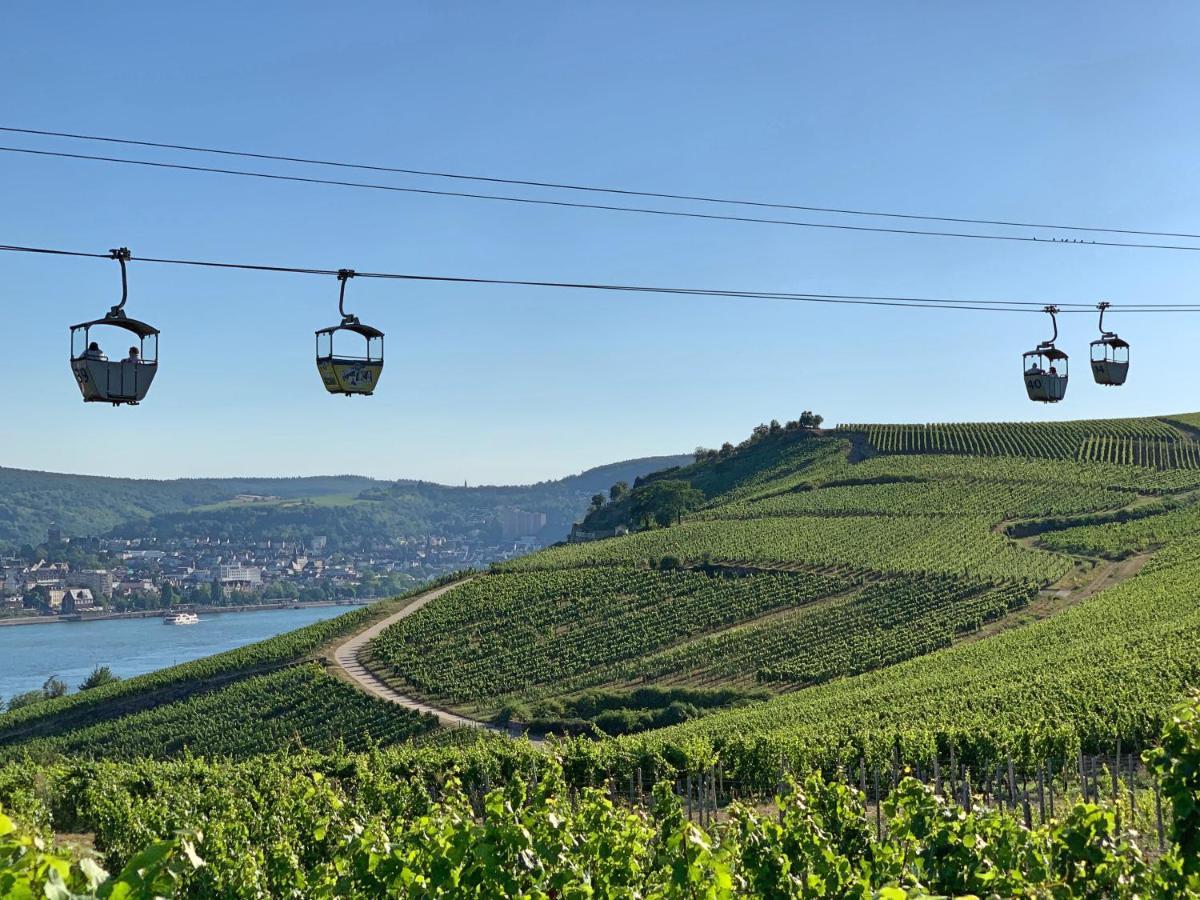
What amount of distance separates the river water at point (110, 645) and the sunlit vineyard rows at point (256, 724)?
47.0 meters

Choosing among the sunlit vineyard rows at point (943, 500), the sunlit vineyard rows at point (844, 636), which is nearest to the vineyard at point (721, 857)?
the sunlit vineyard rows at point (844, 636)

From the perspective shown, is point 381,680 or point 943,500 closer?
point 381,680

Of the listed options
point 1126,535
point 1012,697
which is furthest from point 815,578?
point 1012,697

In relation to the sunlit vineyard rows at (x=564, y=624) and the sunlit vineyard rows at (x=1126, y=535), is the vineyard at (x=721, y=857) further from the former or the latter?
the sunlit vineyard rows at (x=1126, y=535)

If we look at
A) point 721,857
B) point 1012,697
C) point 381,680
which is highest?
point 721,857

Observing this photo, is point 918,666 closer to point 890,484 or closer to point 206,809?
point 206,809

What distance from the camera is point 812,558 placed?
204ft

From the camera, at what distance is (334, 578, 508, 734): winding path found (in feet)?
147

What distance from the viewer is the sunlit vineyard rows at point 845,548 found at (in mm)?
56938

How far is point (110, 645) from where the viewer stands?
15050 cm

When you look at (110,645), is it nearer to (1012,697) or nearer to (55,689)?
(55,689)

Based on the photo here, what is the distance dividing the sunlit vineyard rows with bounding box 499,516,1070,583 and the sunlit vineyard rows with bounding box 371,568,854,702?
350 cm

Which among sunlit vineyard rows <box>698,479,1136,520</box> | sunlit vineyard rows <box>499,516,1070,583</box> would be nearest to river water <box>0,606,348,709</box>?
sunlit vineyard rows <box>499,516,1070,583</box>

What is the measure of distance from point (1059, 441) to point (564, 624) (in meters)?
55.2
